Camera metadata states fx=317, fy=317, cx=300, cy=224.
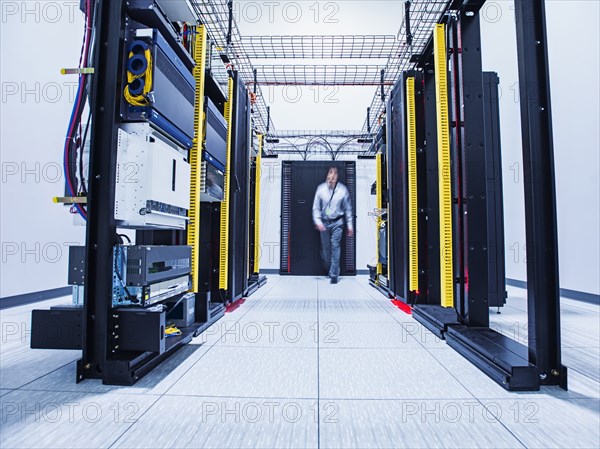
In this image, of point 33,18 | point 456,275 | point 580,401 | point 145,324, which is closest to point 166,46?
point 145,324

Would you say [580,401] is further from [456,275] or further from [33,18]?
[33,18]

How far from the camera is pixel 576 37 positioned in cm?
318

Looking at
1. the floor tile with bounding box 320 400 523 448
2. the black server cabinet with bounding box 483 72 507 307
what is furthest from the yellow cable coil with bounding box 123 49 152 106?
the black server cabinet with bounding box 483 72 507 307

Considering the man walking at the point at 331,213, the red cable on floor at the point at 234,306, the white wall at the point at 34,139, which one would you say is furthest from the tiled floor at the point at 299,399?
the man walking at the point at 331,213

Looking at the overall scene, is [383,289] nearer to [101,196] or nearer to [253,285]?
[253,285]

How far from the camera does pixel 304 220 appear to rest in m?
5.49

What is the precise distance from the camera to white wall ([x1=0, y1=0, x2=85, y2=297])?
270cm

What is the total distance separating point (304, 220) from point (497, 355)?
13.8 feet

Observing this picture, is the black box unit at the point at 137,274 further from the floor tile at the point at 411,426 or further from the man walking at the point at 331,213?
the man walking at the point at 331,213

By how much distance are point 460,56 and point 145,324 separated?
91.6 inches

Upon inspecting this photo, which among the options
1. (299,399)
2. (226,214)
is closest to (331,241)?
(226,214)

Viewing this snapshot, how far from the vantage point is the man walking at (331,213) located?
17.1ft

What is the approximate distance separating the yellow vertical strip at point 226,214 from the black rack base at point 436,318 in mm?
1585

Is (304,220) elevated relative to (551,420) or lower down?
elevated
